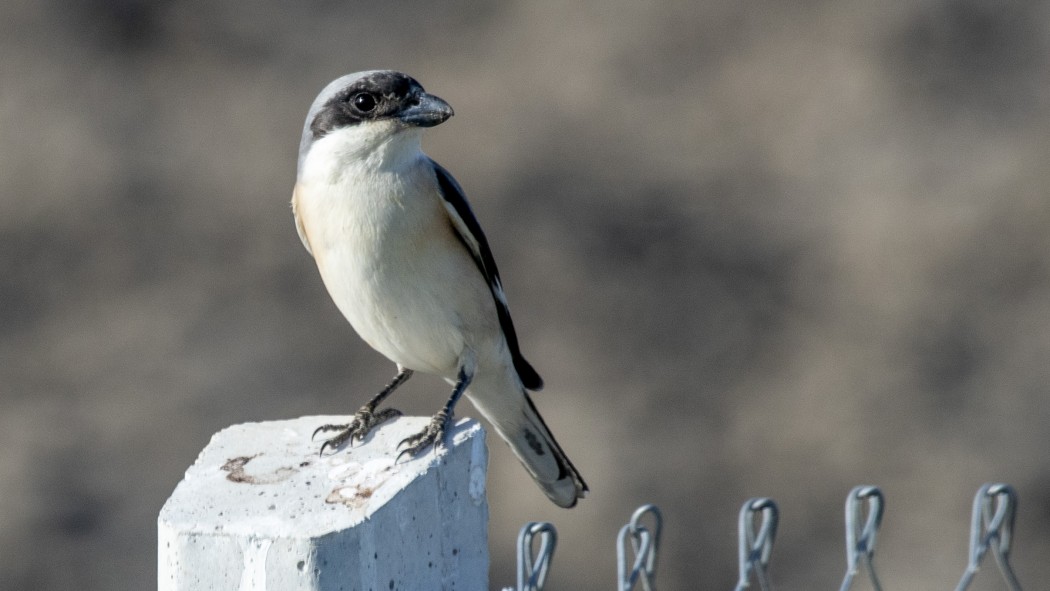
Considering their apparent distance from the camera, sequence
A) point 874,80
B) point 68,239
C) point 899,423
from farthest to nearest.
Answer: point 874,80
point 68,239
point 899,423

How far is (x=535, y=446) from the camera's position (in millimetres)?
4289

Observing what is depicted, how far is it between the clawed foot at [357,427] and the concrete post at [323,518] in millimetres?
69

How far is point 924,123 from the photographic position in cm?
1032

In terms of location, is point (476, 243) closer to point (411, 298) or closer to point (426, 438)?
point (411, 298)

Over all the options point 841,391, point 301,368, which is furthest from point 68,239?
point 841,391

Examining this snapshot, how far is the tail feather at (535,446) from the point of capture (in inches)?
167

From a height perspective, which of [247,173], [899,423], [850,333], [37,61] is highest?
[37,61]

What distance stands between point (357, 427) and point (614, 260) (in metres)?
6.36

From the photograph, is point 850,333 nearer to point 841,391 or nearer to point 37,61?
point 841,391

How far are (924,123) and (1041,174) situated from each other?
883 millimetres

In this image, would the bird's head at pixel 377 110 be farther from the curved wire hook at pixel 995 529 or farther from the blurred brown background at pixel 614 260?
the blurred brown background at pixel 614 260

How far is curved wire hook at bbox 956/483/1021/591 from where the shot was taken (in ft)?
10.9

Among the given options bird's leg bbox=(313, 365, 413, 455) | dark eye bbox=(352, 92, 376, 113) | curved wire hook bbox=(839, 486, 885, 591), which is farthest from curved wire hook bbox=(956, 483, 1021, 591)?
dark eye bbox=(352, 92, 376, 113)

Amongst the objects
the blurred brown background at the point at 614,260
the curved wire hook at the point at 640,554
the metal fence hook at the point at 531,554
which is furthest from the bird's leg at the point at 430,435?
the blurred brown background at the point at 614,260
